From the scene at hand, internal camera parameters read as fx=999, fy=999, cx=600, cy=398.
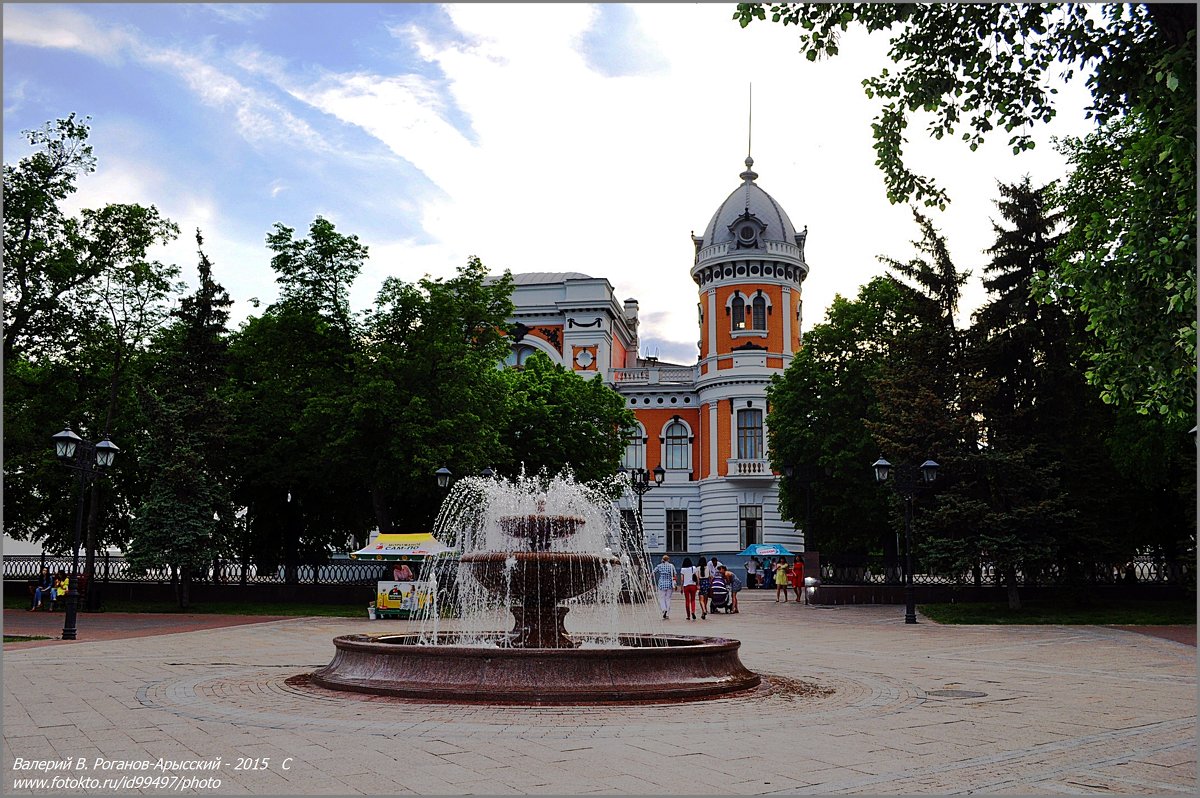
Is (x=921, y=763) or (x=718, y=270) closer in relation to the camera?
(x=921, y=763)

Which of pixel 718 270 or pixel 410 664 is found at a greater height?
pixel 718 270

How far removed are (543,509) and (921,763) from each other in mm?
7139

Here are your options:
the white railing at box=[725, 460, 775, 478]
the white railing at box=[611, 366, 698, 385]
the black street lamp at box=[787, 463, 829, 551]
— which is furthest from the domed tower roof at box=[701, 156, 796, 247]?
the black street lamp at box=[787, 463, 829, 551]

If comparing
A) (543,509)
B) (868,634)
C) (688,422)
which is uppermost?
(688,422)

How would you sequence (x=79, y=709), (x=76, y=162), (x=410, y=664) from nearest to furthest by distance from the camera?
(x=79, y=709) → (x=410, y=664) → (x=76, y=162)

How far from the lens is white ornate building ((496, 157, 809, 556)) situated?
2064 inches

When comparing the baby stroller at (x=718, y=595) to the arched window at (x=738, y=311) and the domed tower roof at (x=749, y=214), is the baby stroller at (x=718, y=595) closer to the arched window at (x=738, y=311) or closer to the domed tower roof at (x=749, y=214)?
the arched window at (x=738, y=311)

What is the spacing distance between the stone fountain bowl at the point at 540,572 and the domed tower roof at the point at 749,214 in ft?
142

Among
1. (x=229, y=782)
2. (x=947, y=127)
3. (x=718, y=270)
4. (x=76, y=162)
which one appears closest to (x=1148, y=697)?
(x=947, y=127)

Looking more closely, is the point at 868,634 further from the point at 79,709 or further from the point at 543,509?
the point at 79,709

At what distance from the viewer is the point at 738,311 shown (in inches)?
2116

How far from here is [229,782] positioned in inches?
265

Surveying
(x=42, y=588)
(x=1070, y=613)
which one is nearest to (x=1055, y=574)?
(x=1070, y=613)

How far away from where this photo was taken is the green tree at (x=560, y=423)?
37.4m
